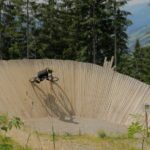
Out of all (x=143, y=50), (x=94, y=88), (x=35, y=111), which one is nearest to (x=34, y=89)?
(x=35, y=111)

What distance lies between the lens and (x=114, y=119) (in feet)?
66.2

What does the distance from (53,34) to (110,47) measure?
5421 mm

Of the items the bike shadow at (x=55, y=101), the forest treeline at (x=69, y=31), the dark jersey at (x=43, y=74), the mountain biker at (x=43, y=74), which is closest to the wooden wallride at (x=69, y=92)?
the bike shadow at (x=55, y=101)

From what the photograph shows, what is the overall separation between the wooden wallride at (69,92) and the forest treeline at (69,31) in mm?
22188

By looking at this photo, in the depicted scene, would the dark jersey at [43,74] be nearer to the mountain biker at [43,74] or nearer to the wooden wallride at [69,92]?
the mountain biker at [43,74]

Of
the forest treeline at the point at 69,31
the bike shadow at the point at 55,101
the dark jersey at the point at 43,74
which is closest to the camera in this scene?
the dark jersey at the point at 43,74

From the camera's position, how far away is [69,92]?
22094 millimetres

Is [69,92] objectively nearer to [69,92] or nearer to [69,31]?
[69,92]

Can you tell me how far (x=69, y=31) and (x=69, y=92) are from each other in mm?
25198

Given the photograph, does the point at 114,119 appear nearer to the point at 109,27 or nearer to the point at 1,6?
the point at 109,27

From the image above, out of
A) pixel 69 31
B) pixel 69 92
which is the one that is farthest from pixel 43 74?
pixel 69 31

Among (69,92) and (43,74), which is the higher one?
(43,74)

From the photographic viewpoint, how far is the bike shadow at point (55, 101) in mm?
21422

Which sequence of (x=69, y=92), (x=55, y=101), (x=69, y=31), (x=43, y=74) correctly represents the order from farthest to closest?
1. (x=69, y=31)
2. (x=69, y=92)
3. (x=55, y=101)
4. (x=43, y=74)
